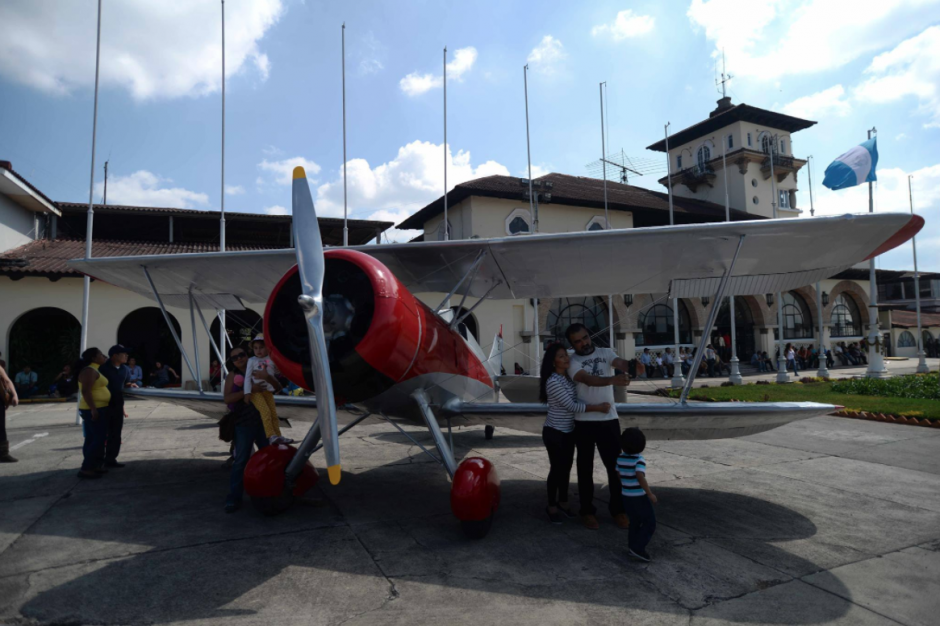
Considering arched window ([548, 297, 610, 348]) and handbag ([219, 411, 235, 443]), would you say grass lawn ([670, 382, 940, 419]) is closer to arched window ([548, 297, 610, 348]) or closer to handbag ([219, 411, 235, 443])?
arched window ([548, 297, 610, 348])

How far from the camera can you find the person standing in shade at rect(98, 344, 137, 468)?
20.2 feet

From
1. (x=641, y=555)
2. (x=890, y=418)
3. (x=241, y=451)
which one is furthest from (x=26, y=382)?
(x=890, y=418)

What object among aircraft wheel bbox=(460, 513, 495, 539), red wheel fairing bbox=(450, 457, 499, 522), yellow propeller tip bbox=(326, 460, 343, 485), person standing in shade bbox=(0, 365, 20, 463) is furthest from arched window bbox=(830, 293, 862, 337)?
person standing in shade bbox=(0, 365, 20, 463)

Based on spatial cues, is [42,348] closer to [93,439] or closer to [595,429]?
[93,439]

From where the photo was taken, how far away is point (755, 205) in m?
35.9

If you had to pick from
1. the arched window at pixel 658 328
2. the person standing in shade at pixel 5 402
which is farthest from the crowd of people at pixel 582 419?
the arched window at pixel 658 328

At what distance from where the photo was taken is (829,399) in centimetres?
1257

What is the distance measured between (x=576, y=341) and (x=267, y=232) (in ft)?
69.0

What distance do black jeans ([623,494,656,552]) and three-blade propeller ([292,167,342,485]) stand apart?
1877 millimetres

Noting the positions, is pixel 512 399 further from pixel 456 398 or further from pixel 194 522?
pixel 194 522

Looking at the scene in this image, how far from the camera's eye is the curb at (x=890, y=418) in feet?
29.4

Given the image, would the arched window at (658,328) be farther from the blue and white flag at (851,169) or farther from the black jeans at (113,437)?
the black jeans at (113,437)

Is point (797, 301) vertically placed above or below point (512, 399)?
above

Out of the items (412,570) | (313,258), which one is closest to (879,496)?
(412,570)
